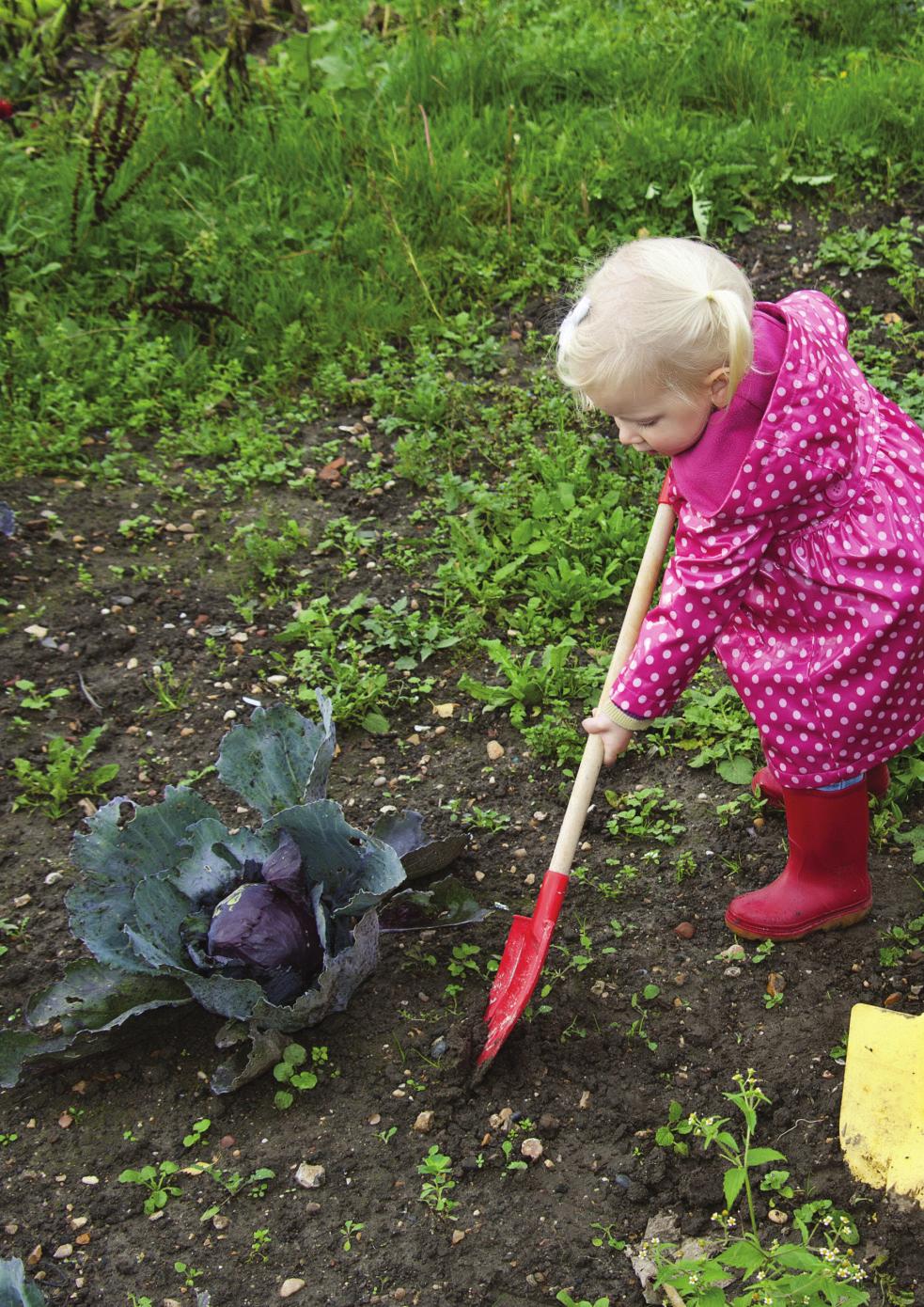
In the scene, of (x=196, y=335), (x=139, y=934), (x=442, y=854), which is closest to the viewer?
(x=139, y=934)

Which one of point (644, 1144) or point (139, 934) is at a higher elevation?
point (139, 934)

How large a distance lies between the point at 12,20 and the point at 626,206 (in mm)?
3207

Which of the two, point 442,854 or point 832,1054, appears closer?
point 832,1054

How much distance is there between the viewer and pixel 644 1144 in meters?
2.14

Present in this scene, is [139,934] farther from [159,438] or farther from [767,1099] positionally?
[159,438]

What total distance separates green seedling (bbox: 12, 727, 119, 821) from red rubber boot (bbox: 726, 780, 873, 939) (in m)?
1.48

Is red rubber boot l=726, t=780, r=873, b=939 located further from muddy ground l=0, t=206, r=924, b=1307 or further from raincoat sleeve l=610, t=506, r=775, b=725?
raincoat sleeve l=610, t=506, r=775, b=725

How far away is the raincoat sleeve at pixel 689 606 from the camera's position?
209cm

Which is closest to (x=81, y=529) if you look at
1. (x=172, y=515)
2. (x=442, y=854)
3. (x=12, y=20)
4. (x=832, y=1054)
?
(x=172, y=515)

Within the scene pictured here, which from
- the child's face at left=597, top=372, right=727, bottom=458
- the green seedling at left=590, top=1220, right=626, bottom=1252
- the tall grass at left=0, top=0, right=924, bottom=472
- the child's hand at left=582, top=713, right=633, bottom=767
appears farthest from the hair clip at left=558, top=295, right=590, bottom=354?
the tall grass at left=0, top=0, right=924, bottom=472

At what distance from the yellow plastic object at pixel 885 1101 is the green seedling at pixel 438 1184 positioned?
2.16 ft

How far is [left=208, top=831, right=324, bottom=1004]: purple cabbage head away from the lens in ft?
7.26

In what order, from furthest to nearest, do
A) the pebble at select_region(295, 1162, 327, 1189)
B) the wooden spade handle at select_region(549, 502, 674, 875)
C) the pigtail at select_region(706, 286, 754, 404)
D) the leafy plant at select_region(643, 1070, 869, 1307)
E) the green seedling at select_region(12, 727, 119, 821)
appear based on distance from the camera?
the green seedling at select_region(12, 727, 119, 821) < the wooden spade handle at select_region(549, 502, 674, 875) < the pebble at select_region(295, 1162, 327, 1189) < the pigtail at select_region(706, 286, 754, 404) < the leafy plant at select_region(643, 1070, 869, 1307)

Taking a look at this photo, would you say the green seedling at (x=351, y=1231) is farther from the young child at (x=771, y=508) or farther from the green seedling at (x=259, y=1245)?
the young child at (x=771, y=508)
